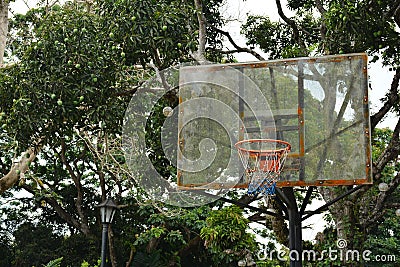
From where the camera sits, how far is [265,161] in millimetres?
5027

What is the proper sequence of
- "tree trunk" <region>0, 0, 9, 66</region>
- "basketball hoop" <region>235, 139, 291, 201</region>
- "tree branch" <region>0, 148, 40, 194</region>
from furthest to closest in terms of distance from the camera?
"tree branch" <region>0, 148, 40, 194</region> < "tree trunk" <region>0, 0, 9, 66</region> < "basketball hoop" <region>235, 139, 291, 201</region>

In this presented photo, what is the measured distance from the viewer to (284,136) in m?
5.10

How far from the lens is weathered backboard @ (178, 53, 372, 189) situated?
499 centimetres

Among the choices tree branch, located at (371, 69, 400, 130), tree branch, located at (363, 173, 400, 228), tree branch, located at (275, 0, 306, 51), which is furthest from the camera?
tree branch, located at (275, 0, 306, 51)

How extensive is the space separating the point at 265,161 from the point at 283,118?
43 centimetres

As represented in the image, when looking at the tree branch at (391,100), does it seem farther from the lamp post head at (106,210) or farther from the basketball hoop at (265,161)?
the lamp post head at (106,210)

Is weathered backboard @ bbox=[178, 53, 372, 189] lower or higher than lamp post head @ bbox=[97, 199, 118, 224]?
higher

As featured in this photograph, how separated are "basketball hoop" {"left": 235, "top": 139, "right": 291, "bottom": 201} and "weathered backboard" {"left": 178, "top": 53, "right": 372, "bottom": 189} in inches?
3.6

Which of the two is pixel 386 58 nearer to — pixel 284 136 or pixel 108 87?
pixel 284 136

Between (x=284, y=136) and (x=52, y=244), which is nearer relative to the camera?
(x=284, y=136)

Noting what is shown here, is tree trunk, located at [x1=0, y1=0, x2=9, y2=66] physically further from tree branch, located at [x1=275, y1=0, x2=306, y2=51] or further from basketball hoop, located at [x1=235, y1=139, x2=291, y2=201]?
basketball hoop, located at [x1=235, y1=139, x2=291, y2=201]

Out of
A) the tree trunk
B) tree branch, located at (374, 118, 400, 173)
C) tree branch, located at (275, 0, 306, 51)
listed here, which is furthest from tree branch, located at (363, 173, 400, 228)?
the tree trunk

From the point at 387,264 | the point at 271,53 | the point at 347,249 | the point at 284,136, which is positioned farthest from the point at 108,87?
the point at 387,264

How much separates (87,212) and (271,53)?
5.00 meters
